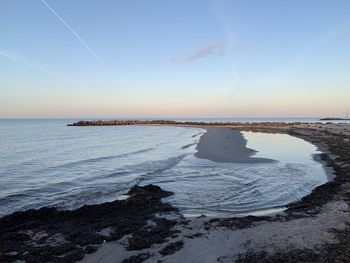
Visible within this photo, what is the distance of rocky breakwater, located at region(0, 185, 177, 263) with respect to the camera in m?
7.09

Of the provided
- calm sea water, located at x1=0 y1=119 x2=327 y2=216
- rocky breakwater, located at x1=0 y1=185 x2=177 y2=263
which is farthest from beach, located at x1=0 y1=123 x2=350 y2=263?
calm sea water, located at x1=0 y1=119 x2=327 y2=216

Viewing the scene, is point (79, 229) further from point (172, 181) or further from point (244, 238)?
point (172, 181)

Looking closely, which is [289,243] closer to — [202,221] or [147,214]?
[202,221]

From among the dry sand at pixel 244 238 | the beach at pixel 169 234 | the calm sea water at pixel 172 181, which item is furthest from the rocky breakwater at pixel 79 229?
the calm sea water at pixel 172 181

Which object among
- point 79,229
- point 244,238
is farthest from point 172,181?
point 244,238

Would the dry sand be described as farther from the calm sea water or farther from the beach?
the calm sea water

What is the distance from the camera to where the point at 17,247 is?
733 cm

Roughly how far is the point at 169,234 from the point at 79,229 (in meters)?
2.44

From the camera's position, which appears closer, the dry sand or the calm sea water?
the dry sand

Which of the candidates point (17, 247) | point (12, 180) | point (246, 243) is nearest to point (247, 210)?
point (246, 243)

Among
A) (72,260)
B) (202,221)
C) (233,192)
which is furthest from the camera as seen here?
(233,192)

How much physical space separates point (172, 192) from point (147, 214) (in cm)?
314

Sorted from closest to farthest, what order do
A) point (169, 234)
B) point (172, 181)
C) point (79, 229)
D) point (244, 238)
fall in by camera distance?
point (244, 238), point (169, 234), point (79, 229), point (172, 181)

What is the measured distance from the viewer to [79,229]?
856 centimetres
